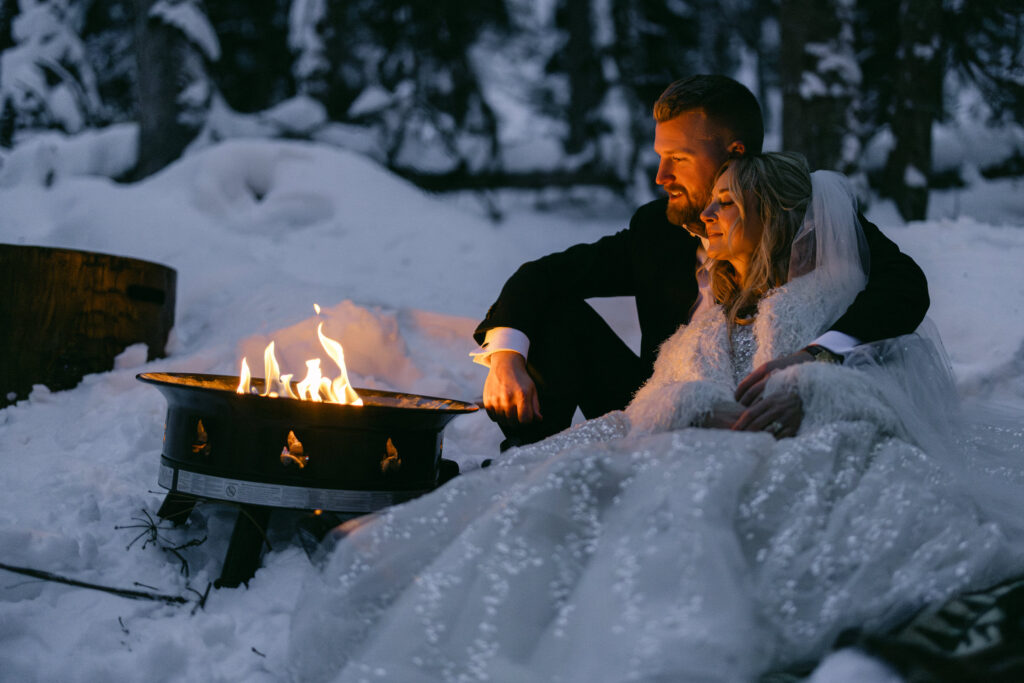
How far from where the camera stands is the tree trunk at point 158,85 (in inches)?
289

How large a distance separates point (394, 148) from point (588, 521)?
313 inches

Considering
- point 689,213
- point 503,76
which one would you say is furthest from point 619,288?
point 503,76

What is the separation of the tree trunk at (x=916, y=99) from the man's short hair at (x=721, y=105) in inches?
149

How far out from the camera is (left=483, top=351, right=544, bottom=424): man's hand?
2.47 m

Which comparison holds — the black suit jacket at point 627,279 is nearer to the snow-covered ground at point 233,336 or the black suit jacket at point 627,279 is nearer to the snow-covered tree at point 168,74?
the snow-covered ground at point 233,336

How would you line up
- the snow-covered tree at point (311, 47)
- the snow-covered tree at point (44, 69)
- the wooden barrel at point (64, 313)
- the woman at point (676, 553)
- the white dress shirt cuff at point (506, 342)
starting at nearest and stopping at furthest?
1. the woman at point (676, 553)
2. the white dress shirt cuff at point (506, 342)
3. the wooden barrel at point (64, 313)
4. the snow-covered tree at point (44, 69)
5. the snow-covered tree at point (311, 47)

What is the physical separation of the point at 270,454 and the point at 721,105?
1.96 meters

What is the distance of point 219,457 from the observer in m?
2.06

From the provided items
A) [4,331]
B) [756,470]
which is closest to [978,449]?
[756,470]

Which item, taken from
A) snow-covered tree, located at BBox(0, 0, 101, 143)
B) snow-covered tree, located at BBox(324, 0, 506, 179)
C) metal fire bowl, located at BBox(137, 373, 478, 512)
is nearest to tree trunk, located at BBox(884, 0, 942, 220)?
snow-covered tree, located at BBox(324, 0, 506, 179)

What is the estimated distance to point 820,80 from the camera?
195 inches

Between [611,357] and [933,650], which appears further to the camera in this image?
[611,357]

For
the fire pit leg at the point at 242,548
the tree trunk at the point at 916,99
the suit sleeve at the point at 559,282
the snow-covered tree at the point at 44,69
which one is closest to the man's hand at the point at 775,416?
the suit sleeve at the point at 559,282

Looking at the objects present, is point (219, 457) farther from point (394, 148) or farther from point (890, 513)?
point (394, 148)
